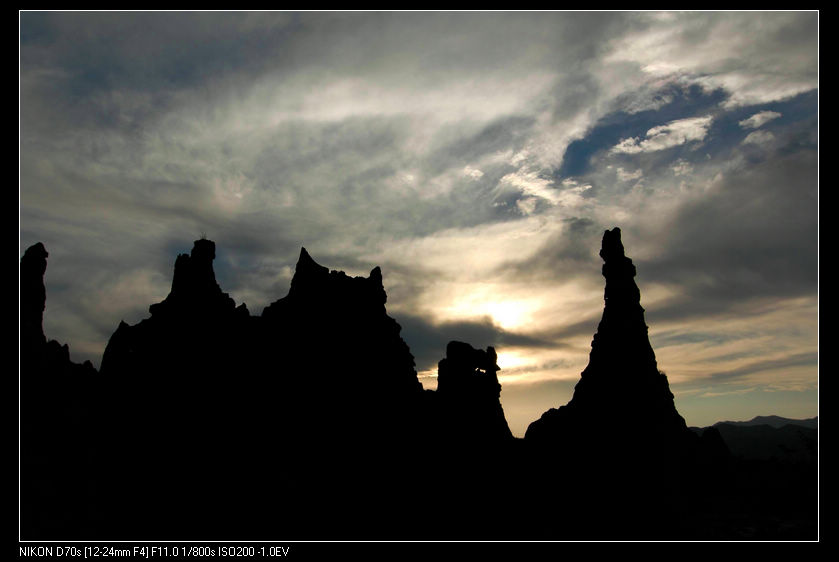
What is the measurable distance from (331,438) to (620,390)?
41240 mm

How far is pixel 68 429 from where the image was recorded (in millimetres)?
48906

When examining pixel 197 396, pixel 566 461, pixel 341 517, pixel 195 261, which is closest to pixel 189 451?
pixel 197 396

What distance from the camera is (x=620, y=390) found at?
60.2 m

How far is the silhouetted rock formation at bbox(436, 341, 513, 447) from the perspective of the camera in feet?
225

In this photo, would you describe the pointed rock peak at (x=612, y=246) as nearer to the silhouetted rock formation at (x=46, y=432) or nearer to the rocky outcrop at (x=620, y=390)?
the rocky outcrop at (x=620, y=390)

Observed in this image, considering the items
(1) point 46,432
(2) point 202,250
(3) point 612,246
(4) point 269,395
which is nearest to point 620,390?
(3) point 612,246

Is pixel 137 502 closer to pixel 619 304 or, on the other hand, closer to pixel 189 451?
pixel 189 451

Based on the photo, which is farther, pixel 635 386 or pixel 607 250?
pixel 607 250

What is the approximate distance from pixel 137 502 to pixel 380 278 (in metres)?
42.8

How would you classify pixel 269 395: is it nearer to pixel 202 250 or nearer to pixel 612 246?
pixel 202 250

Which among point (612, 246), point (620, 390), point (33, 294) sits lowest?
point (620, 390)

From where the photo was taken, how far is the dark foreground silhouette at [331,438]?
48.7m

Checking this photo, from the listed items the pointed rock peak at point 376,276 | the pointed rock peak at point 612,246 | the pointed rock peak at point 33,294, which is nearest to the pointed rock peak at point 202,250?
the pointed rock peak at point 33,294
